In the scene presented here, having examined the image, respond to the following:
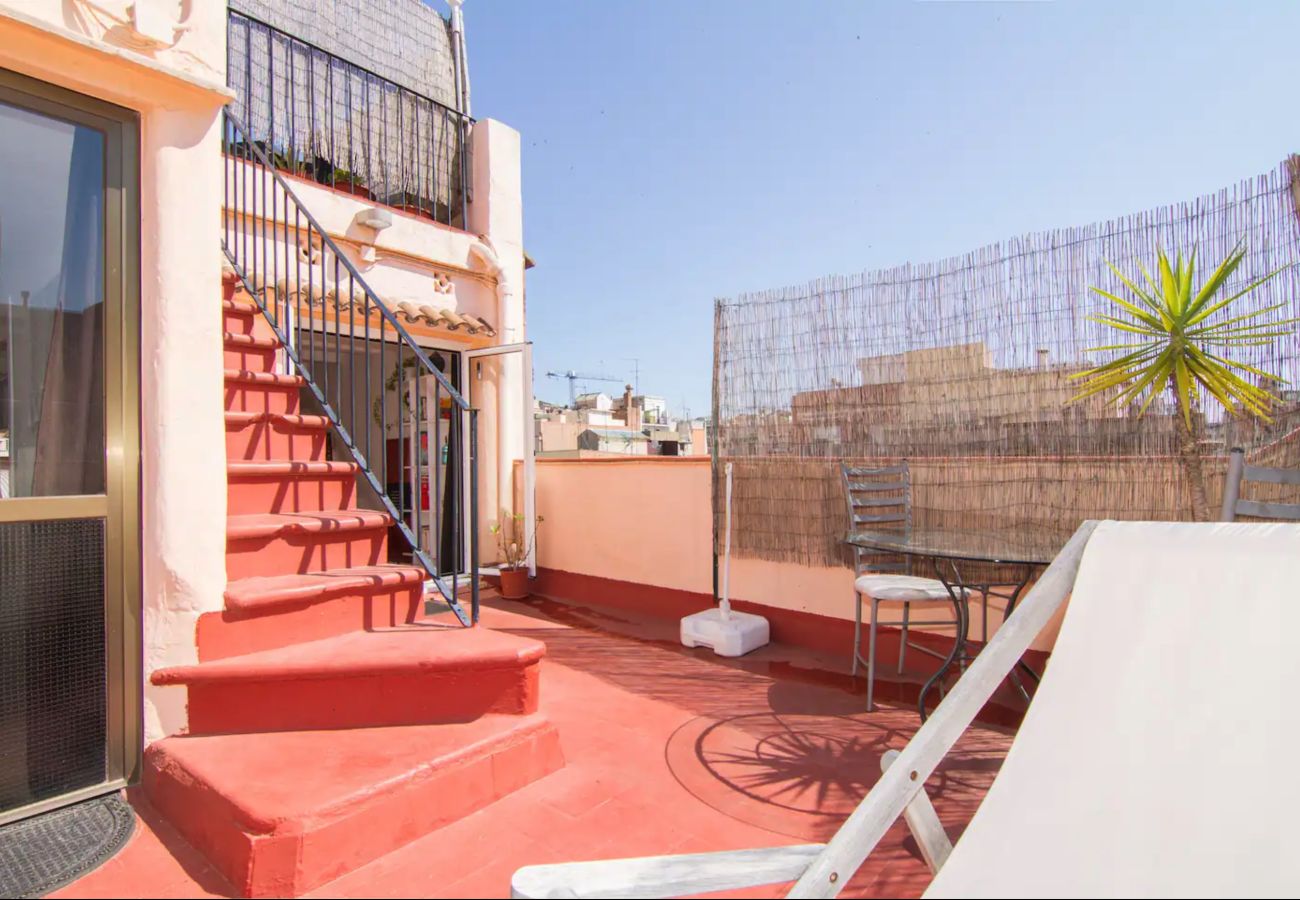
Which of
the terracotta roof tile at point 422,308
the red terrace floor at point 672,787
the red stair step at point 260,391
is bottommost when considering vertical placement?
A: the red terrace floor at point 672,787

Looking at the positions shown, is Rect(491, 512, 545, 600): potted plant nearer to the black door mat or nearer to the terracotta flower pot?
the terracotta flower pot

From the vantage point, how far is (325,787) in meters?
1.72

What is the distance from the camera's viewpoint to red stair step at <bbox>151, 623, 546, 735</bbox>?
2.08 metres

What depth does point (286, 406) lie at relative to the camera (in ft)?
10.3

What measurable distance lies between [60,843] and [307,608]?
85 centimetres

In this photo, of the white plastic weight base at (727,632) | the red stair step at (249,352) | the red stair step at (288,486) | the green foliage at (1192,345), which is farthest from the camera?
the white plastic weight base at (727,632)

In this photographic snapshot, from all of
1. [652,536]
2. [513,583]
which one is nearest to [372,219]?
[513,583]

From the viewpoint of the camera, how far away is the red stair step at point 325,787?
1.59 metres

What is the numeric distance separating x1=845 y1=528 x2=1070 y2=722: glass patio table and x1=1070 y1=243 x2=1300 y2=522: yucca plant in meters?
0.61

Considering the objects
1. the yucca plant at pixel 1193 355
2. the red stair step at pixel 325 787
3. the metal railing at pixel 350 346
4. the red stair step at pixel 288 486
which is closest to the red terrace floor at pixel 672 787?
the red stair step at pixel 325 787

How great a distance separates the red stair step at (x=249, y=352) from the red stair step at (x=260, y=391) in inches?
7.4

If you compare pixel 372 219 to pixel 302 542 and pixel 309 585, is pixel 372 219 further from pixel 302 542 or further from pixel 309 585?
pixel 309 585

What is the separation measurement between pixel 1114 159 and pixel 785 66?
7.54 feet

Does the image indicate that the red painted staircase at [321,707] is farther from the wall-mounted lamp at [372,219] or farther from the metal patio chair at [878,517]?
the wall-mounted lamp at [372,219]
